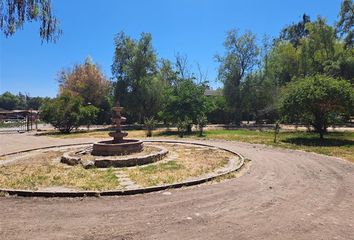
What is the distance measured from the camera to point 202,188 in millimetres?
8469

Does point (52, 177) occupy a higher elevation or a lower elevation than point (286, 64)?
lower

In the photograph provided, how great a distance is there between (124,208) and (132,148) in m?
7.34

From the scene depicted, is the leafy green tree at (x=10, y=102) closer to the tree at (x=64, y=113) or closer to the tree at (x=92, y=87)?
the tree at (x=92, y=87)

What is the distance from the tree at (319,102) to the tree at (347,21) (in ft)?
67.3

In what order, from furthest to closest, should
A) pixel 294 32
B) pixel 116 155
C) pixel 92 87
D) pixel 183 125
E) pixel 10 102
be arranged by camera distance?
1. pixel 10 102
2. pixel 294 32
3. pixel 92 87
4. pixel 183 125
5. pixel 116 155

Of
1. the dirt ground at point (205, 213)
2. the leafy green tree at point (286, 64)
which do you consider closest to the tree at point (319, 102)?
the dirt ground at point (205, 213)

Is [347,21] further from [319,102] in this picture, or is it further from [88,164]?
[88,164]

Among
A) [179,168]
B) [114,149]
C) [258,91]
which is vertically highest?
[258,91]

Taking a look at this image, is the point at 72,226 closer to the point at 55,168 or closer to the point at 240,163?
the point at 55,168

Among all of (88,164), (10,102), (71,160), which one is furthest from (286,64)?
(10,102)

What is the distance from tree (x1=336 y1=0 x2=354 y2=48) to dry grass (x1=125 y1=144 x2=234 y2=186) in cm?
2908

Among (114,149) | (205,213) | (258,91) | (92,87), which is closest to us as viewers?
(205,213)

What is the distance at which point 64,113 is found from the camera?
30.2 metres

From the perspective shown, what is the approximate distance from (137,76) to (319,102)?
24726 millimetres
